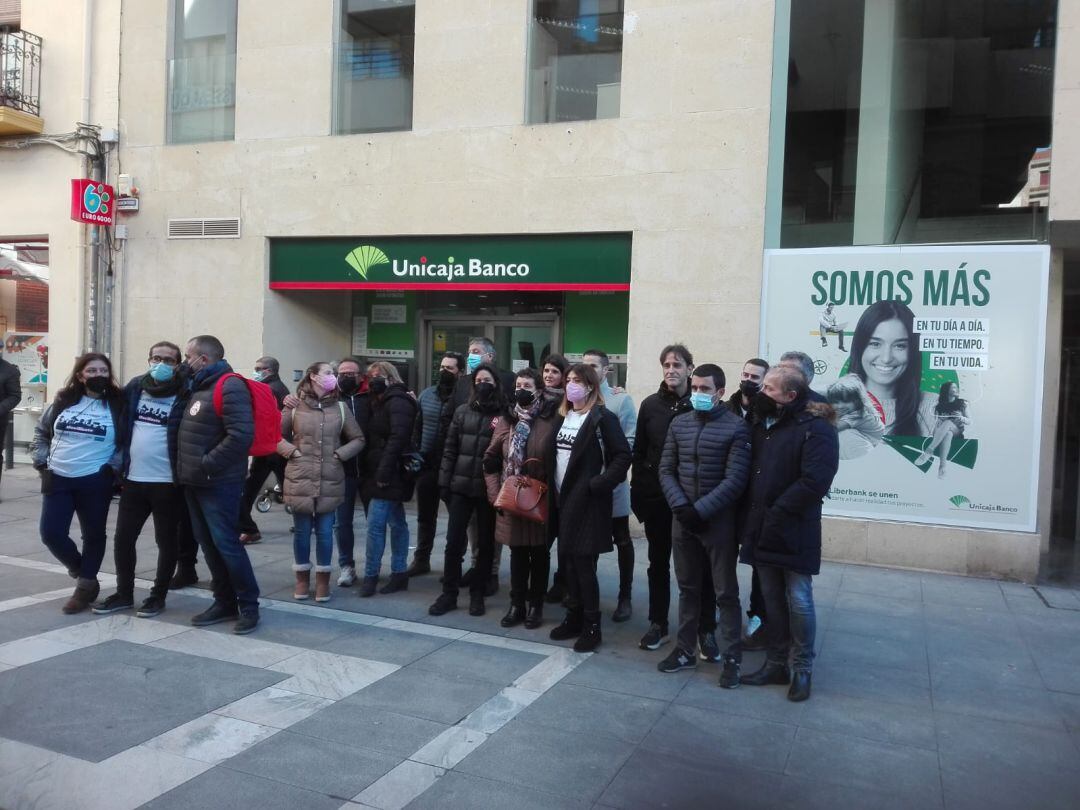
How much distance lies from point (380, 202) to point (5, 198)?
6.01 metres

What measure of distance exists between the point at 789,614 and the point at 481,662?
6.15 ft

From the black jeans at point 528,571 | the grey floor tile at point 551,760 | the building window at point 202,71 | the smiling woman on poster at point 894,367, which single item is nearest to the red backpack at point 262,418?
the black jeans at point 528,571

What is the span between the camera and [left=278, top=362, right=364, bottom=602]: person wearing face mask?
22.3 ft

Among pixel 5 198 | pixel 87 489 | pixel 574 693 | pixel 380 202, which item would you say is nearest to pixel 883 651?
pixel 574 693

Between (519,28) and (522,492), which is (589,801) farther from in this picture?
(519,28)

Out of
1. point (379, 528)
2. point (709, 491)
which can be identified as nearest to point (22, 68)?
point (379, 528)

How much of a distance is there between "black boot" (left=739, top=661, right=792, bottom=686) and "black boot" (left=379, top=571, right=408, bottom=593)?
2.99 metres

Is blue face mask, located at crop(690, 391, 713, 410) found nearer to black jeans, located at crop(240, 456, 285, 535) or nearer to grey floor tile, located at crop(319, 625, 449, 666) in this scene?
grey floor tile, located at crop(319, 625, 449, 666)

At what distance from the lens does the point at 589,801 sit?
400 cm

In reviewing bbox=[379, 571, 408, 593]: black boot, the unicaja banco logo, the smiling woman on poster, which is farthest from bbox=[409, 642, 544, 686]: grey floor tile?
the unicaja banco logo

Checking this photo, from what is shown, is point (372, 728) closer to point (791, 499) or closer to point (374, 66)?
point (791, 499)

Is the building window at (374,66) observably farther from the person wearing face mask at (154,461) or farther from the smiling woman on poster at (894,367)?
the smiling woman on poster at (894,367)

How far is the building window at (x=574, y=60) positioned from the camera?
9.94m

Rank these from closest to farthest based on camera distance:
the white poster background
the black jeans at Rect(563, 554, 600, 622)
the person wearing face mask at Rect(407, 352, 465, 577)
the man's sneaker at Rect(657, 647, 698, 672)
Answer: the man's sneaker at Rect(657, 647, 698, 672)
the black jeans at Rect(563, 554, 600, 622)
the person wearing face mask at Rect(407, 352, 465, 577)
the white poster background
